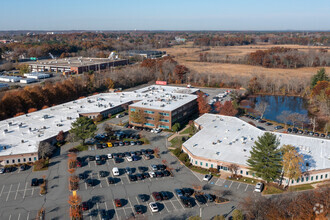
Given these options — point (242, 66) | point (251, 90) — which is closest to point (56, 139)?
point (251, 90)

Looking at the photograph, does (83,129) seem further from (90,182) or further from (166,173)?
(166,173)

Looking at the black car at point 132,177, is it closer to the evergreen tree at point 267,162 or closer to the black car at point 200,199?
the black car at point 200,199

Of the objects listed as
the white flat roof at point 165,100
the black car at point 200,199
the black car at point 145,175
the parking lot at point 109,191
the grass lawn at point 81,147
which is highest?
the white flat roof at point 165,100

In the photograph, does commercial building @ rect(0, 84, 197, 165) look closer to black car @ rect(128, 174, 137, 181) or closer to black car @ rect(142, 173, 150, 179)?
black car @ rect(128, 174, 137, 181)

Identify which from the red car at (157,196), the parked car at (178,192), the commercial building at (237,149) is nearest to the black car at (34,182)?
the red car at (157,196)

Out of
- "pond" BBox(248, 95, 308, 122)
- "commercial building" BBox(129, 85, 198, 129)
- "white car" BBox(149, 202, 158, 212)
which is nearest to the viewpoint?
"white car" BBox(149, 202, 158, 212)

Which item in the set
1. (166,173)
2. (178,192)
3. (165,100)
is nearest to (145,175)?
(166,173)

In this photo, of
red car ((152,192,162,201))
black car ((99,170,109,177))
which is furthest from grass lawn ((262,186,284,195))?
black car ((99,170,109,177))
